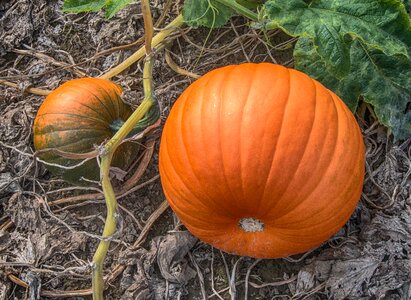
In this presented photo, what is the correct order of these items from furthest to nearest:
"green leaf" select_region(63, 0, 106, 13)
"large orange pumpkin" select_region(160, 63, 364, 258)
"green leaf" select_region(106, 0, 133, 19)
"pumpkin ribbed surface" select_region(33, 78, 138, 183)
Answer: "pumpkin ribbed surface" select_region(33, 78, 138, 183), "green leaf" select_region(63, 0, 106, 13), "green leaf" select_region(106, 0, 133, 19), "large orange pumpkin" select_region(160, 63, 364, 258)

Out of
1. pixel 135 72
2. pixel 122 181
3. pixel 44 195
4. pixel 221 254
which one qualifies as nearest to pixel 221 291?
pixel 221 254

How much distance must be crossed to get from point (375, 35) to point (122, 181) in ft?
3.57

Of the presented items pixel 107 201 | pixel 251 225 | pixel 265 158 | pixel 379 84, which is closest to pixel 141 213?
pixel 107 201

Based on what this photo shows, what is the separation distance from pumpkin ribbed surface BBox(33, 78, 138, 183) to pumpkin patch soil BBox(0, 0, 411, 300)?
0.35ft

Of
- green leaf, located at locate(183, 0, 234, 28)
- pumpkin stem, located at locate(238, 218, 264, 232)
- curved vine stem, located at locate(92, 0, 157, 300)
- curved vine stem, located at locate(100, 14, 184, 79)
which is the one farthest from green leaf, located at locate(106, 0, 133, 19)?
pumpkin stem, located at locate(238, 218, 264, 232)

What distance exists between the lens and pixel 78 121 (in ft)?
6.96

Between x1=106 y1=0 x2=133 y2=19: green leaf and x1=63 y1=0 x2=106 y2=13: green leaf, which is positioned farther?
x1=63 y1=0 x2=106 y2=13: green leaf

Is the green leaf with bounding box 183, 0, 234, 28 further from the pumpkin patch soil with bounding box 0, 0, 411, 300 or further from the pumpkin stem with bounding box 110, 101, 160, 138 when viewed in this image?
the pumpkin stem with bounding box 110, 101, 160, 138

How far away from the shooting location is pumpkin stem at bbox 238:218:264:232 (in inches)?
75.4

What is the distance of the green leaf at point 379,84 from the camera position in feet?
7.15

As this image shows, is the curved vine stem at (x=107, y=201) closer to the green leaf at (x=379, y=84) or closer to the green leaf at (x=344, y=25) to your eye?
the green leaf at (x=344, y=25)

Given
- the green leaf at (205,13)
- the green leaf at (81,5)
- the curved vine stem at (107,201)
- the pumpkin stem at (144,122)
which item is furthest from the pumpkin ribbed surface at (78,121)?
the green leaf at (205,13)

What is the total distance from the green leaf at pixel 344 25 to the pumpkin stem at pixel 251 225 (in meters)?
0.54

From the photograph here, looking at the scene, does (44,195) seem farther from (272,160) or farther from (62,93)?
(272,160)
